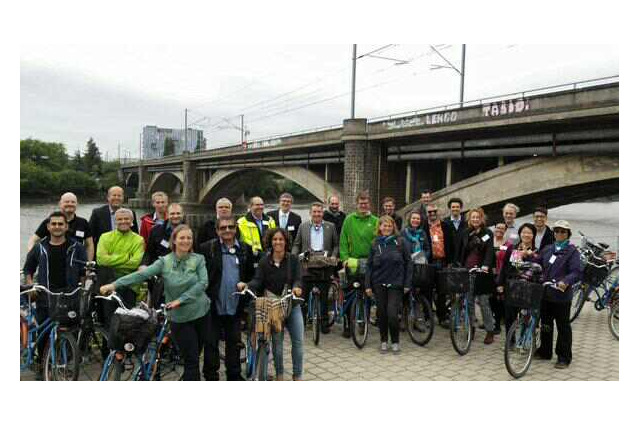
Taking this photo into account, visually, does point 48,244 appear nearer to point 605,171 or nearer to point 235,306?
point 235,306

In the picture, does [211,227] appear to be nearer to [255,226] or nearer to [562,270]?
[255,226]

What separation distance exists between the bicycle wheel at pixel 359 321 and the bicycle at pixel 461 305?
3.20ft

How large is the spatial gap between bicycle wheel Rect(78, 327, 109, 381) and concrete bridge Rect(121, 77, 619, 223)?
1053cm

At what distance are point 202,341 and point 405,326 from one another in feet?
10.5

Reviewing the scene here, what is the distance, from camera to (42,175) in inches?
Result: 1848

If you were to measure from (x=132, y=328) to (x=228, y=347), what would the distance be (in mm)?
909

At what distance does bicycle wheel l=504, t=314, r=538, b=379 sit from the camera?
15.7 ft

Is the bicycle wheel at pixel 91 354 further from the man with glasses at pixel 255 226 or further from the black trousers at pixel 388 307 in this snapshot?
the black trousers at pixel 388 307

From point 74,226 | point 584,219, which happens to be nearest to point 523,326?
point 74,226

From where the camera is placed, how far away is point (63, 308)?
156 inches

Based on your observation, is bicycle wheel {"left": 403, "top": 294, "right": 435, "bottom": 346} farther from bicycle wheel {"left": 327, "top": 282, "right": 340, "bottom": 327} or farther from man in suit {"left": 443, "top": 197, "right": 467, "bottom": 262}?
bicycle wheel {"left": 327, "top": 282, "right": 340, "bottom": 327}

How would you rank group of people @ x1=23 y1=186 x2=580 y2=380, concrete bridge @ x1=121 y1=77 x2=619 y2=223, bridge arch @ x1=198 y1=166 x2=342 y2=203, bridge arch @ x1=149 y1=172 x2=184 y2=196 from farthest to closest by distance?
bridge arch @ x1=149 y1=172 x2=184 y2=196
bridge arch @ x1=198 y1=166 x2=342 y2=203
concrete bridge @ x1=121 y1=77 x2=619 y2=223
group of people @ x1=23 y1=186 x2=580 y2=380

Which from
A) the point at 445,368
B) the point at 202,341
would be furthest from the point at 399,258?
the point at 202,341

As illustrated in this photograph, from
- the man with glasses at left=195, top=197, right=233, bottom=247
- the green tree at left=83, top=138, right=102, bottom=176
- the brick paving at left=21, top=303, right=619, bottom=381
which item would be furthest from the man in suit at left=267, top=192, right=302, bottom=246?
the green tree at left=83, top=138, right=102, bottom=176
